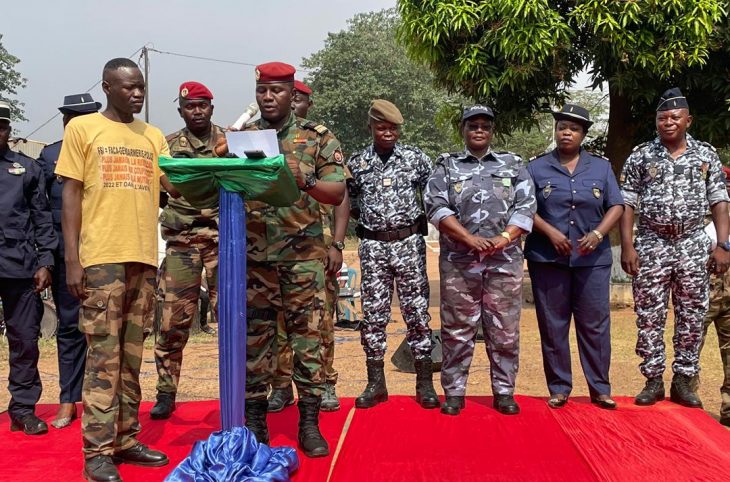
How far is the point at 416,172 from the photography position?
15.6 ft

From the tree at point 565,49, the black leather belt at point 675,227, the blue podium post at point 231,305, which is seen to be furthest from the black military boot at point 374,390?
the tree at point 565,49

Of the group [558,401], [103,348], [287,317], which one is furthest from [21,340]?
[558,401]

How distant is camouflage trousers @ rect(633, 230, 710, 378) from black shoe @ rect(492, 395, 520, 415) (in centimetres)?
98

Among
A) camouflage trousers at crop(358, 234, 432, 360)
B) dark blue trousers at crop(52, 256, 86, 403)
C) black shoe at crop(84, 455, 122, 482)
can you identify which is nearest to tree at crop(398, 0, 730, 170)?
camouflage trousers at crop(358, 234, 432, 360)

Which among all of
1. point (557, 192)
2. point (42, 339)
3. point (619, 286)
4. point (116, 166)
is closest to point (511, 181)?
point (557, 192)

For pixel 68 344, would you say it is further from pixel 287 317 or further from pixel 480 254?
pixel 480 254

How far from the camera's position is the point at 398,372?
25.7ft

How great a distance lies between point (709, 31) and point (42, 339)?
31.0 feet

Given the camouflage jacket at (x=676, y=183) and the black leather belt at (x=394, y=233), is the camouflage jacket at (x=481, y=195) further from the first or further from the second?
the camouflage jacket at (x=676, y=183)

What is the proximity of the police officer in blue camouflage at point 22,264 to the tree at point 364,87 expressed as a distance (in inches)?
1181

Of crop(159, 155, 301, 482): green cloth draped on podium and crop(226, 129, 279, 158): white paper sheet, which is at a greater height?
crop(226, 129, 279, 158): white paper sheet

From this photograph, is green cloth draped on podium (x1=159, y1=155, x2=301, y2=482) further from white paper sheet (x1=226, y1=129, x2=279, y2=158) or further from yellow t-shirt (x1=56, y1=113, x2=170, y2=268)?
yellow t-shirt (x1=56, y1=113, x2=170, y2=268)

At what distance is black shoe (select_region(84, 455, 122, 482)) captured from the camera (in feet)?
11.0

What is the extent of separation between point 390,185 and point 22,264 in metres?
2.26
